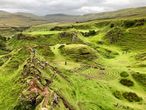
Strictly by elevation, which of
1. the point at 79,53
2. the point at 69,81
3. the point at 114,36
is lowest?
the point at 114,36

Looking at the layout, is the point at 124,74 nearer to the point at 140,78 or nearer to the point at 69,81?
the point at 140,78

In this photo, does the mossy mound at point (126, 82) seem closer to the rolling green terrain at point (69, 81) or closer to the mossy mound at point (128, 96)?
the rolling green terrain at point (69, 81)

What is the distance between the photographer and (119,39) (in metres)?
134

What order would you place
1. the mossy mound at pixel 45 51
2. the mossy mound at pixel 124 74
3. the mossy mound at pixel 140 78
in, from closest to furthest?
the mossy mound at pixel 140 78, the mossy mound at pixel 124 74, the mossy mound at pixel 45 51

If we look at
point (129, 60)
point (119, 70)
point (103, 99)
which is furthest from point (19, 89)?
point (129, 60)

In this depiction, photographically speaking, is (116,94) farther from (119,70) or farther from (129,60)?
(129,60)

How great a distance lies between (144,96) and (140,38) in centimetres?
6630

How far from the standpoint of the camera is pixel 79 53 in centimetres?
9394

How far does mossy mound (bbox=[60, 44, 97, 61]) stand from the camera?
3625 inches

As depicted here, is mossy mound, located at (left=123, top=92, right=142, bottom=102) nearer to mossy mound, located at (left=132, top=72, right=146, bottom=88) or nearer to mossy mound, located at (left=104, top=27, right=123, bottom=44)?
mossy mound, located at (left=132, top=72, right=146, bottom=88)

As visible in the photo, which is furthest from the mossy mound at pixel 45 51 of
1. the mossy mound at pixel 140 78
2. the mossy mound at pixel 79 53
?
the mossy mound at pixel 140 78

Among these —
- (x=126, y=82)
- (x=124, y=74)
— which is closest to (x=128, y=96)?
(x=126, y=82)

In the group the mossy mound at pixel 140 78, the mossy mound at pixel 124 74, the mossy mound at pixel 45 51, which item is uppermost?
the mossy mound at pixel 45 51

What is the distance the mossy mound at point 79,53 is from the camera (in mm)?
92062
